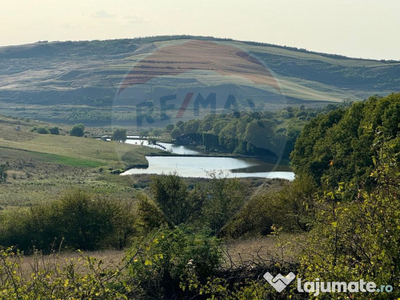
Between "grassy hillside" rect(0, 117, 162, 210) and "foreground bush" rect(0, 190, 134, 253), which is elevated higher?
"foreground bush" rect(0, 190, 134, 253)

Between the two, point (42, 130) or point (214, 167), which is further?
point (42, 130)

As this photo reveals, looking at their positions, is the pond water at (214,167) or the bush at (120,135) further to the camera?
the bush at (120,135)

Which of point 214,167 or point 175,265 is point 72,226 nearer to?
point 175,265

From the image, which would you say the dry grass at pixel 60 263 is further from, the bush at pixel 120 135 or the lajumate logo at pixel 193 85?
the lajumate logo at pixel 193 85

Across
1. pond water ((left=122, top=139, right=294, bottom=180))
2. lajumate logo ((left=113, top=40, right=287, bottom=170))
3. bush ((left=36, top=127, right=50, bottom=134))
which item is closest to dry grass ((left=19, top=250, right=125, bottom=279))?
pond water ((left=122, top=139, right=294, bottom=180))

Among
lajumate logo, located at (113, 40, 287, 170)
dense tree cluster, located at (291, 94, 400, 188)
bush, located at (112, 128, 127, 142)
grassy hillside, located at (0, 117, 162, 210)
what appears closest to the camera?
dense tree cluster, located at (291, 94, 400, 188)

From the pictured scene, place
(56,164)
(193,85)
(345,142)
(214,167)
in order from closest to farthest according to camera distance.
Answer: (345,142) < (214,167) < (56,164) < (193,85)

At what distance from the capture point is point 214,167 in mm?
52250

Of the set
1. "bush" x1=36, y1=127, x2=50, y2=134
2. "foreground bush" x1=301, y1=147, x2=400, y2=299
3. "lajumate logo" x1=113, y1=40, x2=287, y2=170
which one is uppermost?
"foreground bush" x1=301, y1=147, x2=400, y2=299

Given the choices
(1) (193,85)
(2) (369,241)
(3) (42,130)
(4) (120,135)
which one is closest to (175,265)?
(2) (369,241)

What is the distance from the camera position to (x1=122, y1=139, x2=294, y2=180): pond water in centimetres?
4462

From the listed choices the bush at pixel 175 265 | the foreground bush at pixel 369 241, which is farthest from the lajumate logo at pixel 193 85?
the foreground bush at pixel 369 241

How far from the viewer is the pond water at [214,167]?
44.6 meters

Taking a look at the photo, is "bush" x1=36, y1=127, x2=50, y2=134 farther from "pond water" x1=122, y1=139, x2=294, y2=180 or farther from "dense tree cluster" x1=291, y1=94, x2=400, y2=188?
"dense tree cluster" x1=291, y1=94, x2=400, y2=188
